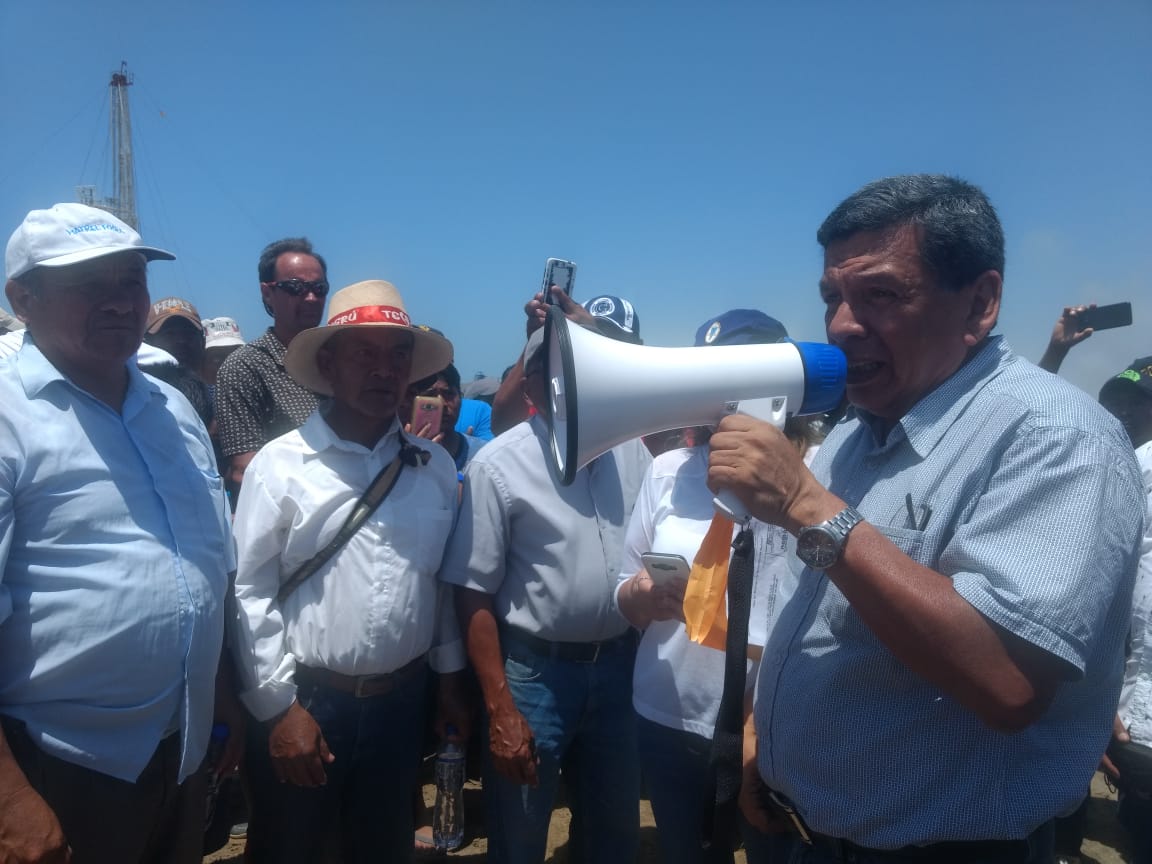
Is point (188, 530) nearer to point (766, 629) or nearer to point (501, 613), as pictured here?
point (501, 613)

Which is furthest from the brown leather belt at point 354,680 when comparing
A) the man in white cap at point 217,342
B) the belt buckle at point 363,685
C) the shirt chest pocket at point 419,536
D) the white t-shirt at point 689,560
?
the man in white cap at point 217,342

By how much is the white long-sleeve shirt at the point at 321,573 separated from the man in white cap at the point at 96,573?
0.17m

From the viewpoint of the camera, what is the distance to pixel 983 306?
5.46 feet

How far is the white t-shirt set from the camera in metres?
2.37

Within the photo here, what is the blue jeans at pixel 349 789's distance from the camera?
2688 millimetres

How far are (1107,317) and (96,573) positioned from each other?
542cm

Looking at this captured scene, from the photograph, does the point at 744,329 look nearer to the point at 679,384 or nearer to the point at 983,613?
the point at 679,384

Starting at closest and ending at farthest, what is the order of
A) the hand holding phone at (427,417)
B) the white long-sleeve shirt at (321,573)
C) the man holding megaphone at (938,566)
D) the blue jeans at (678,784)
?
the man holding megaphone at (938,566), the blue jeans at (678,784), the white long-sleeve shirt at (321,573), the hand holding phone at (427,417)

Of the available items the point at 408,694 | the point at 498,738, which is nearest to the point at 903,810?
the point at 498,738

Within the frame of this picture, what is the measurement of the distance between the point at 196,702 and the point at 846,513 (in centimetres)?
205

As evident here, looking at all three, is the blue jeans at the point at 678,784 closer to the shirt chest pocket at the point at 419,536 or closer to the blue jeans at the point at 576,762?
the blue jeans at the point at 576,762

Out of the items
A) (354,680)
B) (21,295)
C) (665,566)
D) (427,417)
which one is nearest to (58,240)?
(21,295)

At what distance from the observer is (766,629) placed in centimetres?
230

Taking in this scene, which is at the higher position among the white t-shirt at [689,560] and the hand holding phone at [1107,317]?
the hand holding phone at [1107,317]
